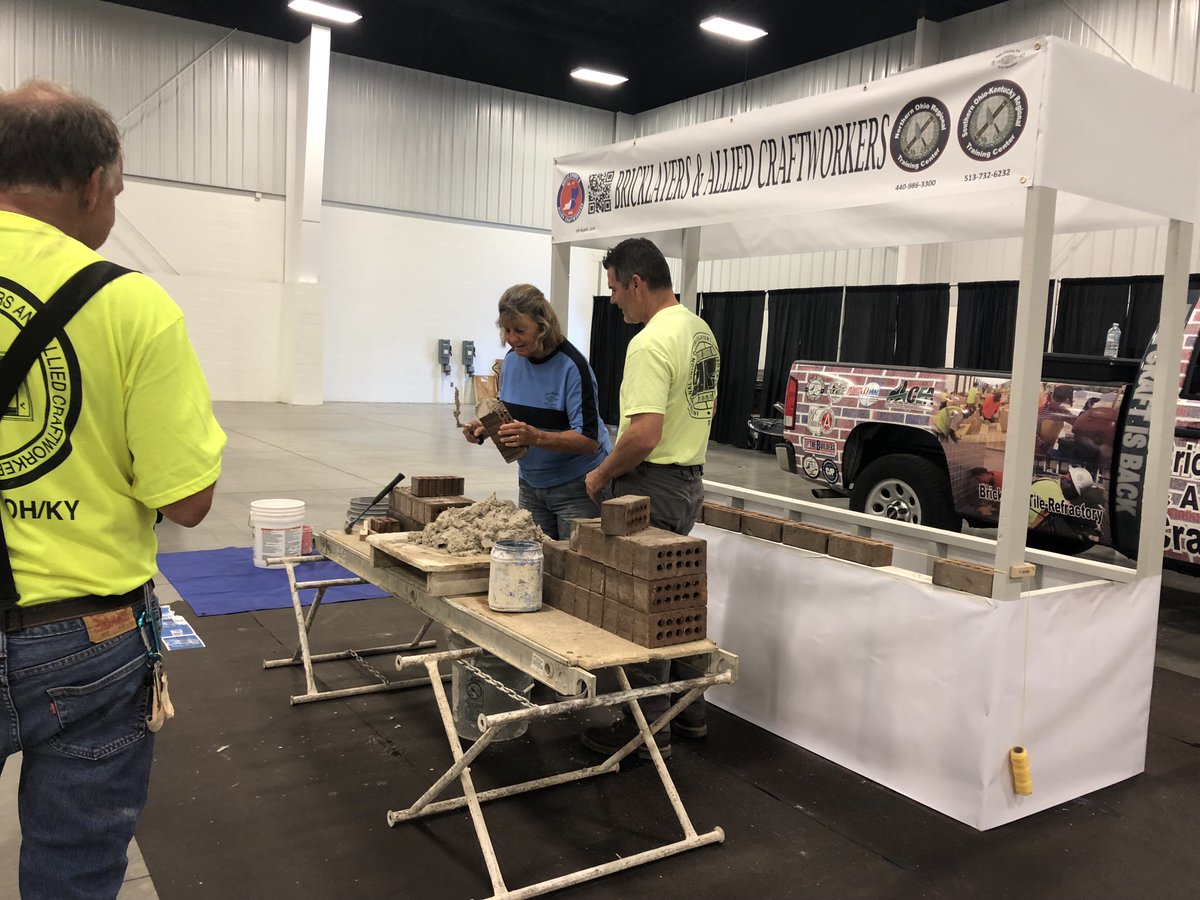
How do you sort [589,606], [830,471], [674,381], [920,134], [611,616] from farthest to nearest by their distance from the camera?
1. [830,471]
2. [674,381]
3. [920,134]
4. [589,606]
5. [611,616]

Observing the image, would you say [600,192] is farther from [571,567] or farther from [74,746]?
[74,746]

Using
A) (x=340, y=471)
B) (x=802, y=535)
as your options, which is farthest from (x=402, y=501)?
(x=340, y=471)

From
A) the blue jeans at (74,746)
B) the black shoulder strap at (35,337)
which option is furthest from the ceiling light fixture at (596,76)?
the blue jeans at (74,746)

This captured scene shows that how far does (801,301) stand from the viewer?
1524cm

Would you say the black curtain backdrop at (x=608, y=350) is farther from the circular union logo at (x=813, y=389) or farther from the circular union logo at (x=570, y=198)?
the circular union logo at (x=570, y=198)

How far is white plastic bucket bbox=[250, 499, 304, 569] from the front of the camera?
6.51 m

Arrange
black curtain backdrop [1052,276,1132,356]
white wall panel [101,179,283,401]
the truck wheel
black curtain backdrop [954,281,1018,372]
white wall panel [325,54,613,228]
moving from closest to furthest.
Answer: the truck wheel → black curtain backdrop [1052,276,1132,356] → black curtain backdrop [954,281,1018,372] → white wall panel [101,179,283,401] → white wall panel [325,54,613,228]

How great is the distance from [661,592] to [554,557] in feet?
1.93

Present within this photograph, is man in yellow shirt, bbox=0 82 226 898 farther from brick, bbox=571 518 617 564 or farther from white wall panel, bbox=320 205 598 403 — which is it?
white wall panel, bbox=320 205 598 403

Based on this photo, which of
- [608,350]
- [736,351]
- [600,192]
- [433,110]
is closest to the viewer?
[600,192]

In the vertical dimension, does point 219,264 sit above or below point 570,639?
above

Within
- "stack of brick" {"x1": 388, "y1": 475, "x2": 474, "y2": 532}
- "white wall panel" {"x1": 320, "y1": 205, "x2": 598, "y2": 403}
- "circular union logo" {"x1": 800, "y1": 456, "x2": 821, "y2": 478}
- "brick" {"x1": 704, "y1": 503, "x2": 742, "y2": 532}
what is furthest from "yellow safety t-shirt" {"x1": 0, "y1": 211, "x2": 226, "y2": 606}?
"white wall panel" {"x1": 320, "y1": 205, "x2": 598, "y2": 403}

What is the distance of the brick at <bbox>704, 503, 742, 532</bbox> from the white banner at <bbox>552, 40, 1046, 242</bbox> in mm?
Answer: 1344

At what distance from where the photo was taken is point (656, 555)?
116 inches
